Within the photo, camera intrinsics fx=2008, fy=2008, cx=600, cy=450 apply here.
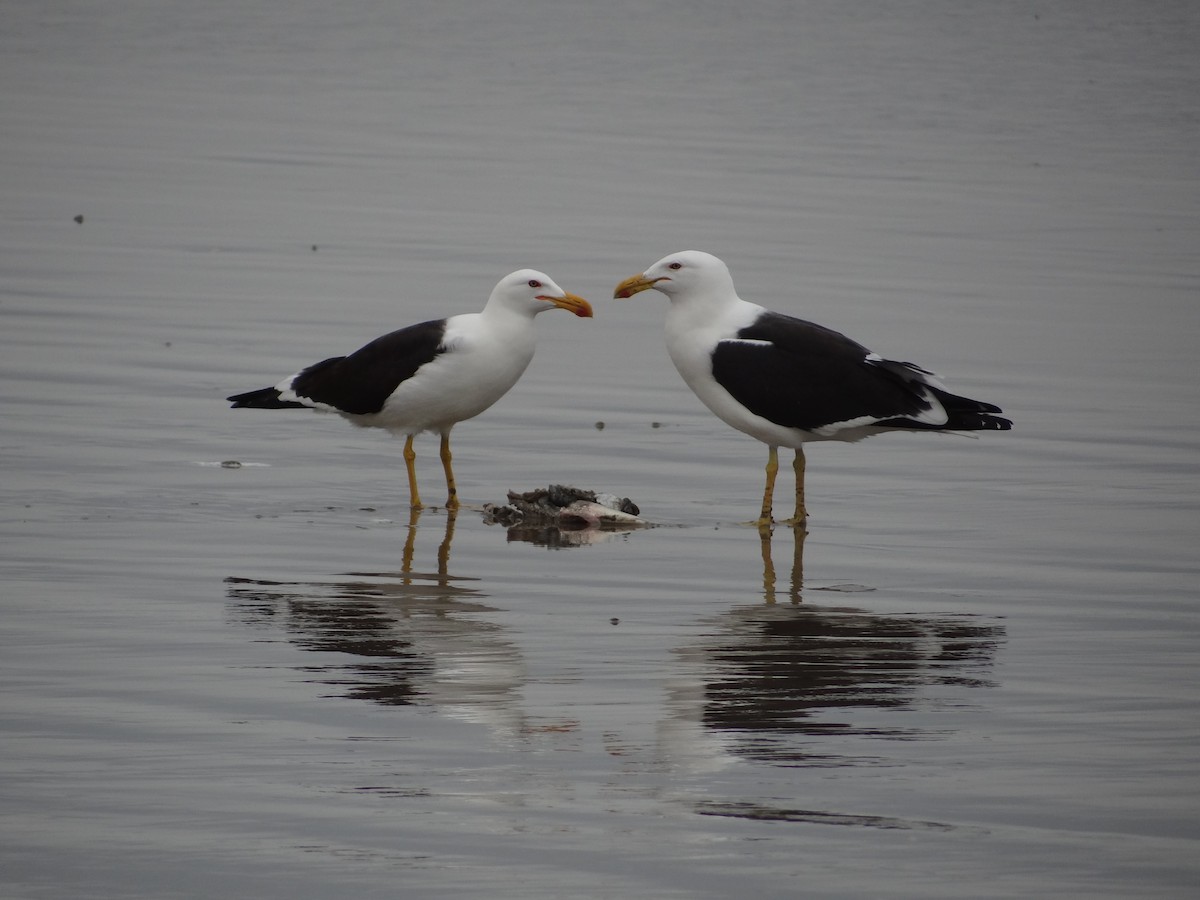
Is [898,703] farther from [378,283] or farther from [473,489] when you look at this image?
[378,283]

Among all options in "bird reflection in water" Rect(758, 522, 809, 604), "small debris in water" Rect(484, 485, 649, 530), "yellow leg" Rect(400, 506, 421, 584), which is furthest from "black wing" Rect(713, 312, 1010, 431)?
"yellow leg" Rect(400, 506, 421, 584)

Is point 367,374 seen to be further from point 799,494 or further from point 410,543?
point 799,494

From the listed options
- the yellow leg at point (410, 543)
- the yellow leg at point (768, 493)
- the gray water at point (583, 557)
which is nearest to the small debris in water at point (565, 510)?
the gray water at point (583, 557)

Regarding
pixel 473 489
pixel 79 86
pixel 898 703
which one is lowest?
pixel 898 703

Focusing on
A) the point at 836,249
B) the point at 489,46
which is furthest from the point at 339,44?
the point at 836,249

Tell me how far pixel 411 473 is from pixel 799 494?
175 centimetres

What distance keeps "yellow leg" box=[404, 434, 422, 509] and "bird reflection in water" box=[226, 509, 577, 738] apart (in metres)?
0.97

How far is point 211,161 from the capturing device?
65.2 feet

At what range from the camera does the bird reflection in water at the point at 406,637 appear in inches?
229

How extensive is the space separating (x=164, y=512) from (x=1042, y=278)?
8.78m

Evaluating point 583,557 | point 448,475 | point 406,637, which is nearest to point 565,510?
point 583,557

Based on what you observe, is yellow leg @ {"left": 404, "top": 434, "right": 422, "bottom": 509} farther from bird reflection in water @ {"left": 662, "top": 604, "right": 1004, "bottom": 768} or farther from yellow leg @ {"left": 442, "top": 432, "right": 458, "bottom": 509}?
bird reflection in water @ {"left": 662, "top": 604, "right": 1004, "bottom": 768}

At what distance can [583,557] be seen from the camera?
799cm

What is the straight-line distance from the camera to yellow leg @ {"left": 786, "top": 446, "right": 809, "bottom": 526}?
8703 millimetres
